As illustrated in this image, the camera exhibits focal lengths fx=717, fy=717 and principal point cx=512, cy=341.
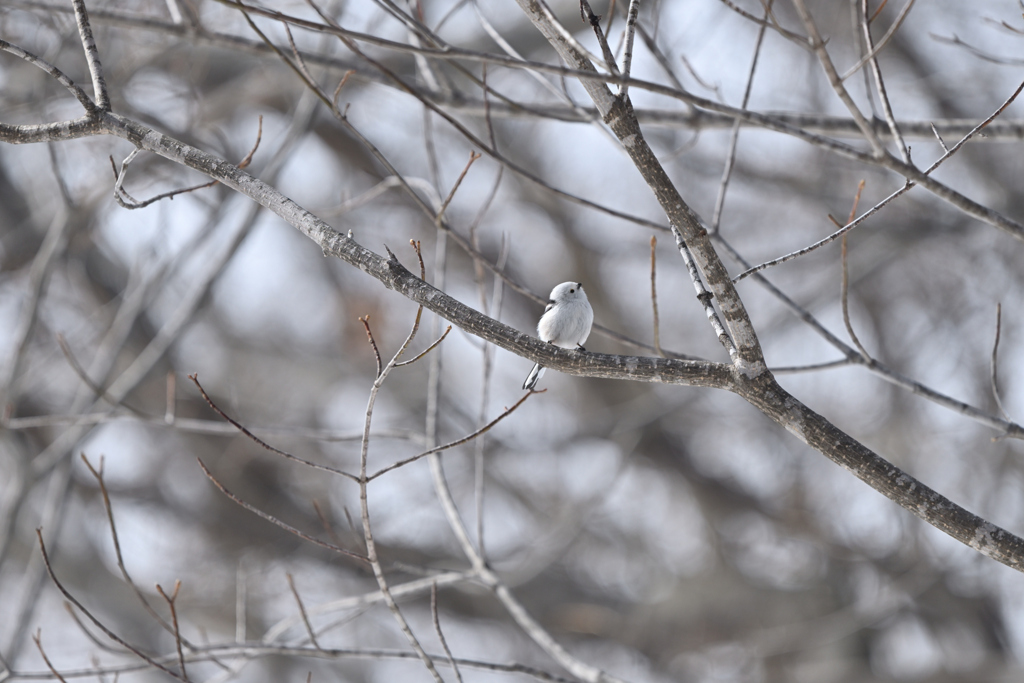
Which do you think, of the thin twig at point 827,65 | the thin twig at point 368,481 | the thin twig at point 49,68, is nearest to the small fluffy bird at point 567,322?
the thin twig at point 368,481

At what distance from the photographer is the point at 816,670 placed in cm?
606

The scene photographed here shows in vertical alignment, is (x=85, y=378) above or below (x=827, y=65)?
below

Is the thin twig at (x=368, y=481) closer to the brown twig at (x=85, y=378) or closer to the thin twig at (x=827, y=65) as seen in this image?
the thin twig at (x=827, y=65)

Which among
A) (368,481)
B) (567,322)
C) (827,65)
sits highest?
(567,322)

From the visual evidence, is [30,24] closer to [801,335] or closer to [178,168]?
[178,168]

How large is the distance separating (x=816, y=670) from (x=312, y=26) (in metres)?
6.60

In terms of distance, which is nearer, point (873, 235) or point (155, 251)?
point (155, 251)

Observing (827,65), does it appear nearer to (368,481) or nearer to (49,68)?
(368,481)

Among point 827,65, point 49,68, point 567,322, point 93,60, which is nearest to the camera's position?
point 827,65

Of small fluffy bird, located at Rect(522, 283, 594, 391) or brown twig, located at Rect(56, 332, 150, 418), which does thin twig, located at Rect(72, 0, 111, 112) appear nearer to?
A: brown twig, located at Rect(56, 332, 150, 418)

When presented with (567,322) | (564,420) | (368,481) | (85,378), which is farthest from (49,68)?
(564,420)

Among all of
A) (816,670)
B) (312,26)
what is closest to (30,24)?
(312,26)

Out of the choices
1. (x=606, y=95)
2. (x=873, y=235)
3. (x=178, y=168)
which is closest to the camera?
(x=606, y=95)

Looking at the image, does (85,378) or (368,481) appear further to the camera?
(85,378)
